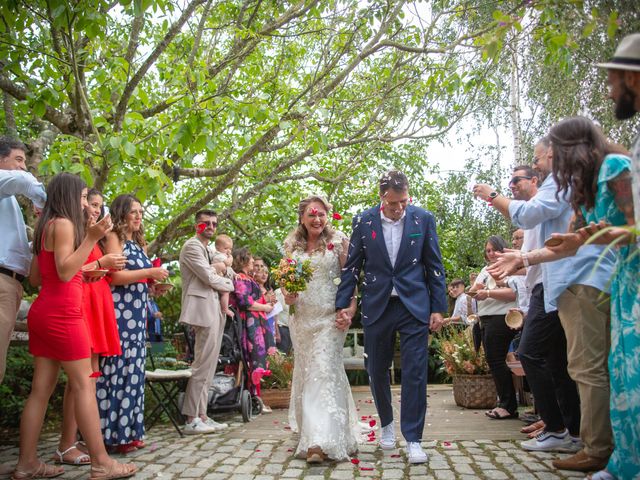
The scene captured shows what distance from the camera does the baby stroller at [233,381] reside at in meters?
7.70

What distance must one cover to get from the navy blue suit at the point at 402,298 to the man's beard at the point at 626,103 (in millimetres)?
2613

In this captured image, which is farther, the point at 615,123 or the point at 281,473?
the point at 615,123

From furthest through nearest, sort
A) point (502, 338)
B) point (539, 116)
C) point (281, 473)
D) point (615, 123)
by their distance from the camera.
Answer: point (539, 116) < point (615, 123) < point (502, 338) < point (281, 473)

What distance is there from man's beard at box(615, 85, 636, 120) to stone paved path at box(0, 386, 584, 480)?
2.53 meters

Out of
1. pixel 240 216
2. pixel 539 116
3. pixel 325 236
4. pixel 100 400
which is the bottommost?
pixel 100 400

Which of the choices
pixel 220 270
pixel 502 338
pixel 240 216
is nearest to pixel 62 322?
pixel 220 270

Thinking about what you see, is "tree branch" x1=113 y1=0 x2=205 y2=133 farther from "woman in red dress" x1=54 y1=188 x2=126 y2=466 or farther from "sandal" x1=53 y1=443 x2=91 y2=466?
"sandal" x1=53 y1=443 x2=91 y2=466

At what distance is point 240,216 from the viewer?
501 inches

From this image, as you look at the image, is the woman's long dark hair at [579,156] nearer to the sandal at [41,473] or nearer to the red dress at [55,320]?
the red dress at [55,320]

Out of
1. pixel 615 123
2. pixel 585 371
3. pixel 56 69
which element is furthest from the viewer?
pixel 615 123

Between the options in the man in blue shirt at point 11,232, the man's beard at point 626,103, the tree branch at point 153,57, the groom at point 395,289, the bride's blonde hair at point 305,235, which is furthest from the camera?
the tree branch at point 153,57

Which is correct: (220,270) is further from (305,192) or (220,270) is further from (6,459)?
(305,192)

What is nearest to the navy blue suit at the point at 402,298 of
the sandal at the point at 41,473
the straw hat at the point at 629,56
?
the sandal at the point at 41,473

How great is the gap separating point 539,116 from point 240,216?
30.2 feet
